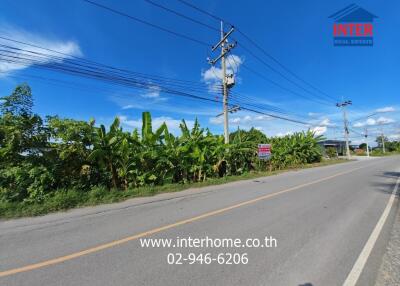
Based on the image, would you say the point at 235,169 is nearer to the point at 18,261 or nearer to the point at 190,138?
the point at 190,138

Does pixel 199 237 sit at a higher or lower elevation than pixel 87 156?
lower

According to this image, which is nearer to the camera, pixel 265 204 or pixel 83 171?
pixel 265 204

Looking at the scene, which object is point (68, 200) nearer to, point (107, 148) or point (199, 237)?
point (107, 148)

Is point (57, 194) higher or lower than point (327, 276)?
higher

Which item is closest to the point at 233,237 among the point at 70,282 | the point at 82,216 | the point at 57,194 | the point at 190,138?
the point at 70,282

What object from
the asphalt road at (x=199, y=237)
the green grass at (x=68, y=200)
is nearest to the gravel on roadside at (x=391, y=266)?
the asphalt road at (x=199, y=237)

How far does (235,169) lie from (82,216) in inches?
495

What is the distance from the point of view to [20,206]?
7.13 m

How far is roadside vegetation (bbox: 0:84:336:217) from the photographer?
26.0 ft

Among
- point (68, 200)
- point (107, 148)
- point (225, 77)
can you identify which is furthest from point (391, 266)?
point (225, 77)

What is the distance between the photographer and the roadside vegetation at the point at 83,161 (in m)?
7.93

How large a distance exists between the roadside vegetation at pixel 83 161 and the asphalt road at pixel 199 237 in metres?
1.59

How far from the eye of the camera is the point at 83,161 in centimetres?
966

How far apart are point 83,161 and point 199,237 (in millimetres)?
6755
